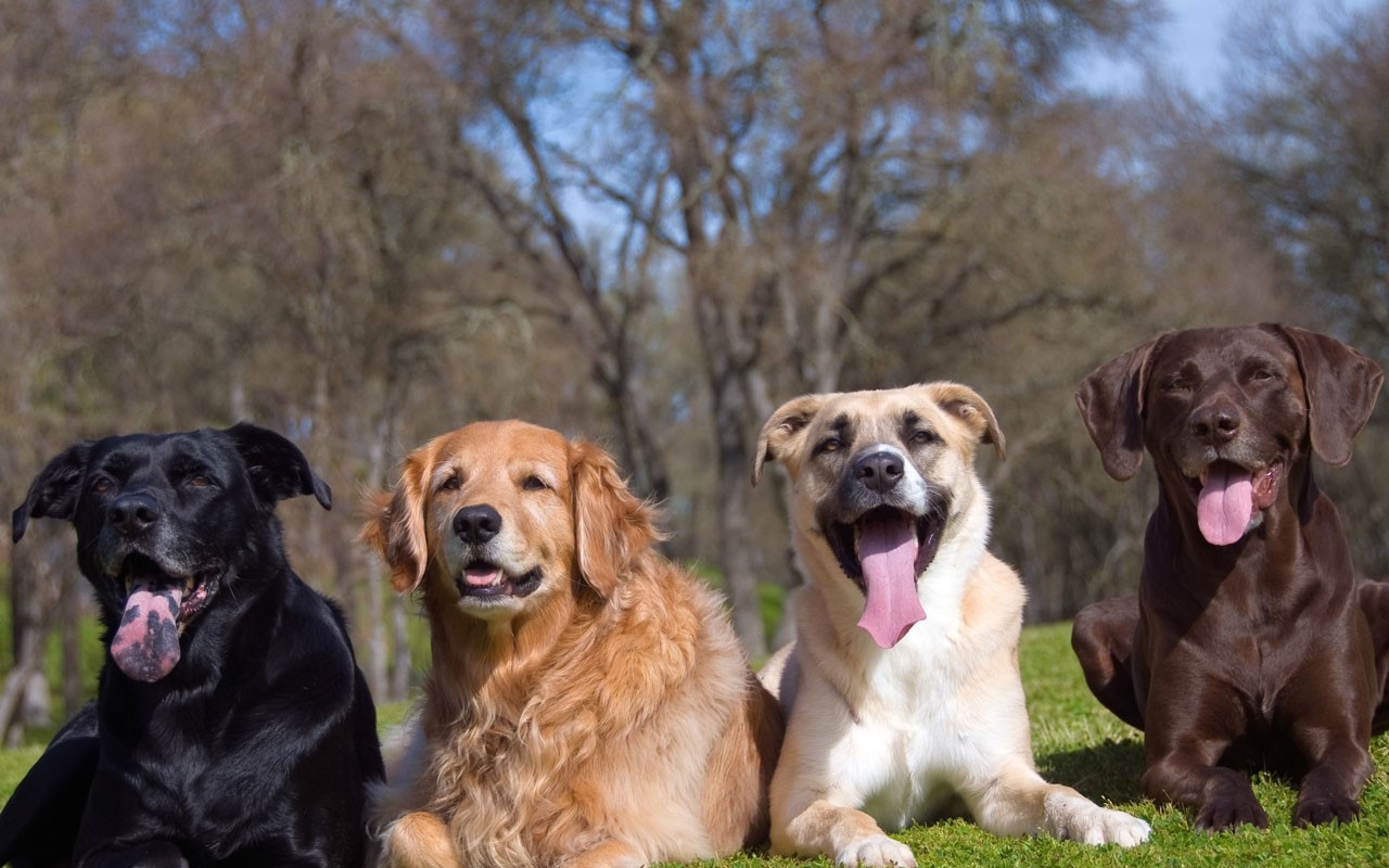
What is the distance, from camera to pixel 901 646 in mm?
5230

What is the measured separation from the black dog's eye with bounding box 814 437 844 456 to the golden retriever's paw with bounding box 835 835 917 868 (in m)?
1.53

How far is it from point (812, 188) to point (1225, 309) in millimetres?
9215

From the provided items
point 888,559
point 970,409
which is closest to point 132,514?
point 888,559

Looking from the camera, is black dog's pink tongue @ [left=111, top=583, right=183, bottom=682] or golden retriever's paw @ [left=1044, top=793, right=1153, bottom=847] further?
black dog's pink tongue @ [left=111, top=583, right=183, bottom=682]

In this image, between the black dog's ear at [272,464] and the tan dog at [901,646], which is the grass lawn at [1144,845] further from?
the black dog's ear at [272,464]

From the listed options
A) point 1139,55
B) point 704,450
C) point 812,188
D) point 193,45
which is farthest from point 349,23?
point 704,450

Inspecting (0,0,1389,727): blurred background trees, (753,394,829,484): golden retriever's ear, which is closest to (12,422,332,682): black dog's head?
(753,394,829,484): golden retriever's ear

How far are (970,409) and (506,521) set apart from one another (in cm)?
207

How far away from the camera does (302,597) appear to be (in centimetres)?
535

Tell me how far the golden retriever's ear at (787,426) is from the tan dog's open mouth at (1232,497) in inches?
61.0

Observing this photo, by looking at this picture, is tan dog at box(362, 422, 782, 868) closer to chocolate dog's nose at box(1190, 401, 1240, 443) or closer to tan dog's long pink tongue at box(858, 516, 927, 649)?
tan dog's long pink tongue at box(858, 516, 927, 649)

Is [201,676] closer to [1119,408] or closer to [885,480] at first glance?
[885,480]

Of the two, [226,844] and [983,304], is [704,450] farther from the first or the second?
[226,844]

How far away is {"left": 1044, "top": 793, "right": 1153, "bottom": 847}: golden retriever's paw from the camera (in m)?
4.45
